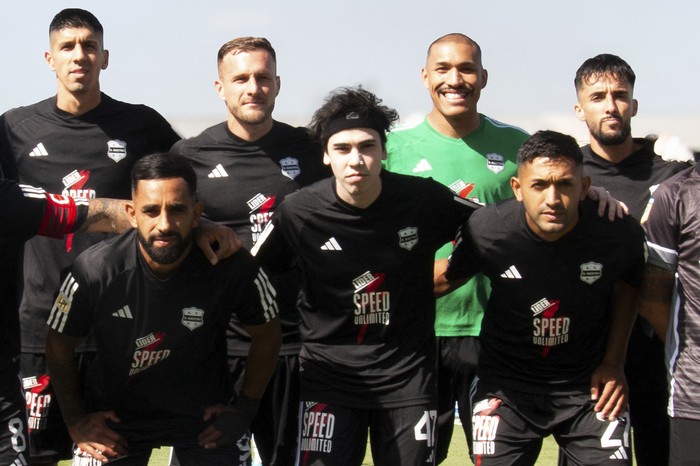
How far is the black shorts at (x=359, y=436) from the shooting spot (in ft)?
19.4

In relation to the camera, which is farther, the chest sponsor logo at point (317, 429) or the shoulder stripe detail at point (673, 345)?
the chest sponsor logo at point (317, 429)

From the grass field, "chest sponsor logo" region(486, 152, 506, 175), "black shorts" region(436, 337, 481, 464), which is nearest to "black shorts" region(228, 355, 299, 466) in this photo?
"black shorts" region(436, 337, 481, 464)

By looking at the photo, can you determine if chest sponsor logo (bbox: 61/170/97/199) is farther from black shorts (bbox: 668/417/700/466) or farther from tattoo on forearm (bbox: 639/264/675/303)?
black shorts (bbox: 668/417/700/466)

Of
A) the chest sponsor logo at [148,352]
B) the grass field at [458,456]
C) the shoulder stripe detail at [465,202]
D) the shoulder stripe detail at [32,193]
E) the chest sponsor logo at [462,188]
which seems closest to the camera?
the shoulder stripe detail at [32,193]

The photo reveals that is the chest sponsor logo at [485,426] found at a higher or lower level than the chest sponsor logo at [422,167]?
lower

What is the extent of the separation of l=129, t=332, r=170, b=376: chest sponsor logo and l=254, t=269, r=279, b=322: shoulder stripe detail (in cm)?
52

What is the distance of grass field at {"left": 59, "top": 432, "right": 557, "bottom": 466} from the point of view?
8.59 m

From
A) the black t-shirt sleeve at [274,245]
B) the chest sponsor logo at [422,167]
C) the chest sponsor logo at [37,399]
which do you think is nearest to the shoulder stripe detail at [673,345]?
the chest sponsor logo at [422,167]

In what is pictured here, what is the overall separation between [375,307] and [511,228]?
0.81 metres

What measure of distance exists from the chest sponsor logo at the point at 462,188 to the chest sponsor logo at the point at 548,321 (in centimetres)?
92

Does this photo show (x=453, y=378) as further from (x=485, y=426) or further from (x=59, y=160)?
(x=59, y=160)

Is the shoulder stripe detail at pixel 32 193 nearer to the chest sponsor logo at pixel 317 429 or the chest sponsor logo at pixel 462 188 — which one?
the chest sponsor logo at pixel 317 429

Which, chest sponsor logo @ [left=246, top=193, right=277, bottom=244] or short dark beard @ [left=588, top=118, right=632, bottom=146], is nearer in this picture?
chest sponsor logo @ [left=246, top=193, right=277, bottom=244]

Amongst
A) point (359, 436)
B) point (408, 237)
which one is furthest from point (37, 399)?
point (408, 237)
